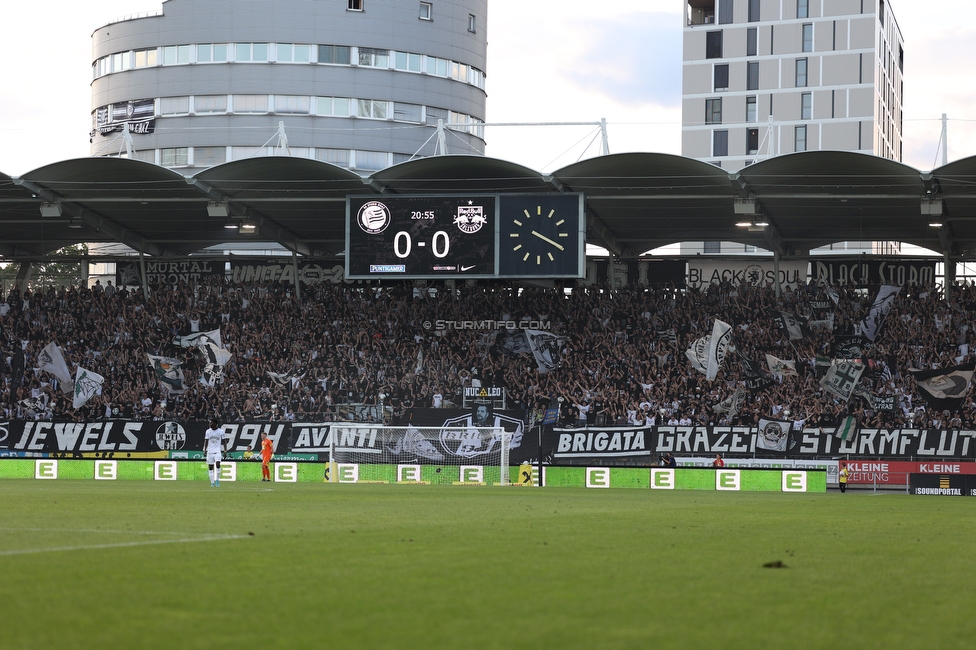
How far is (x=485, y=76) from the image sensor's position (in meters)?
89.9

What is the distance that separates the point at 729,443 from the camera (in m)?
38.8

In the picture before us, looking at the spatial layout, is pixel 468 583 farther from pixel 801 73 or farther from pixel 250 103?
pixel 801 73

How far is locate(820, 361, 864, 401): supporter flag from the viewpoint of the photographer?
133 feet

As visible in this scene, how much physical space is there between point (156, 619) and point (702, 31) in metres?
104

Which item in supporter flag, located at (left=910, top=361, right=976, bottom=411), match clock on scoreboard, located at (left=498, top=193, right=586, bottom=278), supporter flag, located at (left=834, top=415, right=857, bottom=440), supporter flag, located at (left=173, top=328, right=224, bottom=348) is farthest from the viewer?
supporter flag, located at (left=173, top=328, right=224, bottom=348)

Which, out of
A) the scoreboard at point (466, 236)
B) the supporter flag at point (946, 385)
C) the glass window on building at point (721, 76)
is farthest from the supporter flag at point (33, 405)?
the glass window on building at point (721, 76)

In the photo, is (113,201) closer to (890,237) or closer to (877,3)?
(890,237)

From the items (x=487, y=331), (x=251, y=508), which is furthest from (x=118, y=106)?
(x=251, y=508)

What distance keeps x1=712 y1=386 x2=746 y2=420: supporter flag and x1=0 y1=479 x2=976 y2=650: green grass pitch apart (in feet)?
80.3

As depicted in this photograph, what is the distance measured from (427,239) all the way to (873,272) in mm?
22212

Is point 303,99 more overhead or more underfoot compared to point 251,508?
more overhead

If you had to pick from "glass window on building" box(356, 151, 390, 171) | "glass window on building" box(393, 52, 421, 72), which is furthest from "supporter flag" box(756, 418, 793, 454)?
"glass window on building" box(393, 52, 421, 72)

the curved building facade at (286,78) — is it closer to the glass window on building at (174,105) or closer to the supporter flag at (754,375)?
the glass window on building at (174,105)

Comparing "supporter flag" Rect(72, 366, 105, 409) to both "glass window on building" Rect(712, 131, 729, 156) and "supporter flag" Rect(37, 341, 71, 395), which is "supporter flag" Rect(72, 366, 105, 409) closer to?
"supporter flag" Rect(37, 341, 71, 395)
